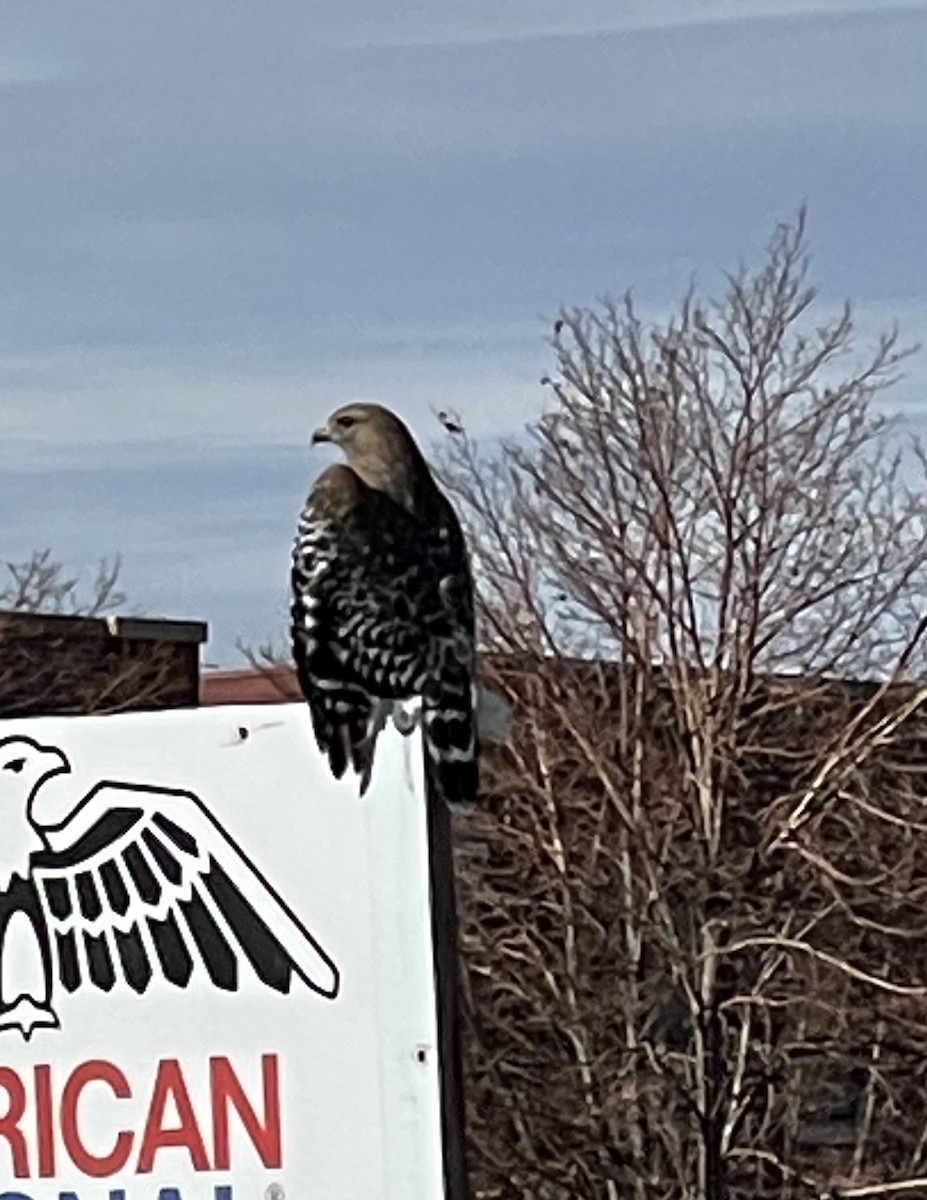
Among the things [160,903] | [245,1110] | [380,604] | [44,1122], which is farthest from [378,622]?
[44,1122]

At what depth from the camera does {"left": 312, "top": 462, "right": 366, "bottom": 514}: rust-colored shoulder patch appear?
5270mm

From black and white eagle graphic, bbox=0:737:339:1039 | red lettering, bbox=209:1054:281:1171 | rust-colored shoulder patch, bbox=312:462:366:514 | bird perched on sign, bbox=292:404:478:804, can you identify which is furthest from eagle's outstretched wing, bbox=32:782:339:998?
rust-colored shoulder patch, bbox=312:462:366:514

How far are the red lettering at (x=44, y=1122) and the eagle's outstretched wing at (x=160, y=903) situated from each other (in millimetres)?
153

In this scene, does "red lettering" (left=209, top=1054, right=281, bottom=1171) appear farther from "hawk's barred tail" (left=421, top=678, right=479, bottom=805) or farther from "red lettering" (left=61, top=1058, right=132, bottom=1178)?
"hawk's barred tail" (left=421, top=678, right=479, bottom=805)

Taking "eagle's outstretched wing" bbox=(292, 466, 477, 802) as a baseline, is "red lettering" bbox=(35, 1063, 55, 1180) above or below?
below

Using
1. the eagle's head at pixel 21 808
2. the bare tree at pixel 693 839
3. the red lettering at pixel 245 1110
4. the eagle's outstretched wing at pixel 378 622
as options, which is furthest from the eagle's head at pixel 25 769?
the bare tree at pixel 693 839

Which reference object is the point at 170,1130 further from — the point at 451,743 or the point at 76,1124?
the point at 451,743

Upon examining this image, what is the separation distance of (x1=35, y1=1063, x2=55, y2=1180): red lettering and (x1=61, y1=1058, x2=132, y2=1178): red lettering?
25 mm

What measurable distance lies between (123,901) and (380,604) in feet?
2.40

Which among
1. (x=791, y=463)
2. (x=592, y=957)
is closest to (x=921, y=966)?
(x=592, y=957)

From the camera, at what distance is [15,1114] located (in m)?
4.82

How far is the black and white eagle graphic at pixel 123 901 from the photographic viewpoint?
4.69 m

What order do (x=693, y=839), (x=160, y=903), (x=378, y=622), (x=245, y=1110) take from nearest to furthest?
1. (x=245, y=1110)
2. (x=160, y=903)
3. (x=378, y=622)
4. (x=693, y=839)

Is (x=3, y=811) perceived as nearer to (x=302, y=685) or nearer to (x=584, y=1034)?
(x=302, y=685)
